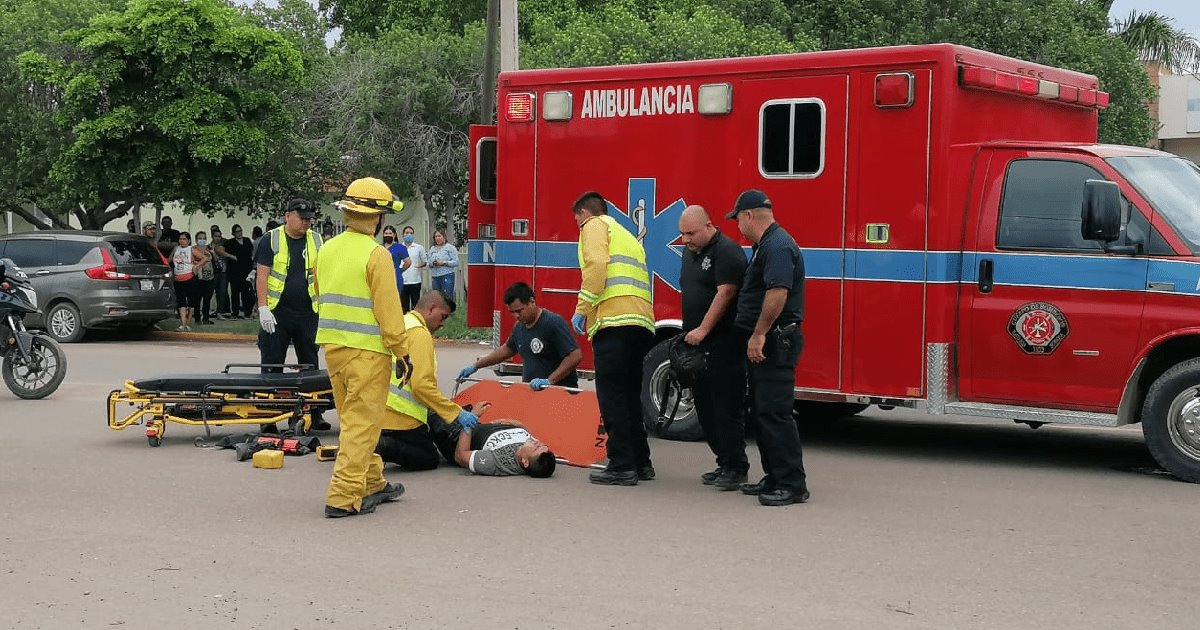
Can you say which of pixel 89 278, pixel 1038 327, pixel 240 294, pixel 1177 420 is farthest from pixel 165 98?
pixel 1177 420

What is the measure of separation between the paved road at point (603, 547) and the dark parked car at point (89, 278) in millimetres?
10510

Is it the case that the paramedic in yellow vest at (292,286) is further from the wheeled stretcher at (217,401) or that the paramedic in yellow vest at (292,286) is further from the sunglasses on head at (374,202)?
the sunglasses on head at (374,202)

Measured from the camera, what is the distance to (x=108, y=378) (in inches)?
614

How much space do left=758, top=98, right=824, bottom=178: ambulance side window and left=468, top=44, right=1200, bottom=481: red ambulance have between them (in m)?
0.01

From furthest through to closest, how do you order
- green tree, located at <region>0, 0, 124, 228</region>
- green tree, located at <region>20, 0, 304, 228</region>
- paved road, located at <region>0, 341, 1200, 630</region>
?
green tree, located at <region>0, 0, 124, 228</region> → green tree, located at <region>20, 0, 304, 228</region> → paved road, located at <region>0, 341, 1200, 630</region>

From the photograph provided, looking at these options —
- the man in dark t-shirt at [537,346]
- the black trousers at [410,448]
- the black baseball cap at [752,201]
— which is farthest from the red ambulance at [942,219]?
the black trousers at [410,448]

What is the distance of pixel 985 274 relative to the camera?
9.79 meters

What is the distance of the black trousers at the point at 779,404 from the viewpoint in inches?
331

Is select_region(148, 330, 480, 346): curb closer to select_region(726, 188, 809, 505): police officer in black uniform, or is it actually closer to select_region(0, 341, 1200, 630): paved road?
select_region(0, 341, 1200, 630): paved road

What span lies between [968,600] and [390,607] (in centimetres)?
239

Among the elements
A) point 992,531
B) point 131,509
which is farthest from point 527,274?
point 992,531

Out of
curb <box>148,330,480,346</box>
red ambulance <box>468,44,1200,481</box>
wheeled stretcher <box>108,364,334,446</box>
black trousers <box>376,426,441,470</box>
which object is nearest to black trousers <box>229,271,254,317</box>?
curb <box>148,330,480,346</box>

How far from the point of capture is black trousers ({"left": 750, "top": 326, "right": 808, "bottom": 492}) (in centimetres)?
841

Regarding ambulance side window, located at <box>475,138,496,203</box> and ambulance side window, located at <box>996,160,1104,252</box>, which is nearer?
ambulance side window, located at <box>996,160,1104,252</box>
